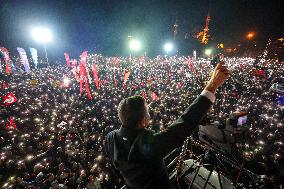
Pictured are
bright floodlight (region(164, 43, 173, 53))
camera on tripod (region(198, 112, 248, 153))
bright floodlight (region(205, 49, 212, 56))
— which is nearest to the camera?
camera on tripod (region(198, 112, 248, 153))

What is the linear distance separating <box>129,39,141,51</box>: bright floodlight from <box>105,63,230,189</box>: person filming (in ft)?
153

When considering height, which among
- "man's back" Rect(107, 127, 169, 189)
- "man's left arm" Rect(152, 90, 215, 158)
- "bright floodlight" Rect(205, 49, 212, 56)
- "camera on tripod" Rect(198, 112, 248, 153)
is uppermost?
"bright floodlight" Rect(205, 49, 212, 56)

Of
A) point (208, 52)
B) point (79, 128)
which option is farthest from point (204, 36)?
point (79, 128)

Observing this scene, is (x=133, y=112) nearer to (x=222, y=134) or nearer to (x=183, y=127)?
(x=183, y=127)

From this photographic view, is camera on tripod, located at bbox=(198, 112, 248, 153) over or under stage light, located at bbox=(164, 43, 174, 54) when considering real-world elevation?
under

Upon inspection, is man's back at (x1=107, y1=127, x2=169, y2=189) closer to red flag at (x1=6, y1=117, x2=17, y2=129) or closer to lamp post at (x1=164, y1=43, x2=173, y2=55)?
red flag at (x1=6, y1=117, x2=17, y2=129)

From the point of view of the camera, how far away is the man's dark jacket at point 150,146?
1.63 m

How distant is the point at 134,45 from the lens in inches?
1898

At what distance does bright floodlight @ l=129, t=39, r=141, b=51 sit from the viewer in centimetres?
4700

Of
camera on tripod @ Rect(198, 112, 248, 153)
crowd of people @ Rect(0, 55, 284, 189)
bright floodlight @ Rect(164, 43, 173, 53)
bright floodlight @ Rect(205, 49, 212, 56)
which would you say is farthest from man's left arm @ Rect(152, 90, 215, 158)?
bright floodlight @ Rect(205, 49, 212, 56)

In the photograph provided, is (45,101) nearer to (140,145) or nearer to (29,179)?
(29,179)

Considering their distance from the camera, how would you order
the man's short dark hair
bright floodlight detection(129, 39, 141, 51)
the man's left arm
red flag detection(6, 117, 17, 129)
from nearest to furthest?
the man's left arm → the man's short dark hair → red flag detection(6, 117, 17, 129) → bright floodlight detection(129, 39, 141, 51)

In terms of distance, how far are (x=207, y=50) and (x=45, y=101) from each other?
51450 mm

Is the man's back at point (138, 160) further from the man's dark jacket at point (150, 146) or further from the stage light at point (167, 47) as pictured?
the stage light at point (167, 47)
